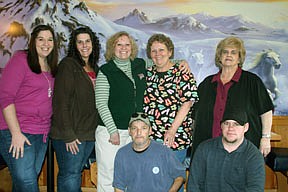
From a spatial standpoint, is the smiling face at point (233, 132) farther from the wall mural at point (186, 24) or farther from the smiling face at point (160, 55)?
the wall mural at point (186, 24)

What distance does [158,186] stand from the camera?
2.47 m

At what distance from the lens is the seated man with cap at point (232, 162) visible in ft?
7.61

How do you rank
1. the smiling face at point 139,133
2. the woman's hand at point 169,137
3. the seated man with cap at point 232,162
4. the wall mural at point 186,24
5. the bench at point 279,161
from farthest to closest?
→ 1. the wall mural at point 186,24
2. the bench at point 279,161
3. the woman's hand at point 169,137
4. the smiling face at point 139,133
5. the seated man with cap at point 232,162

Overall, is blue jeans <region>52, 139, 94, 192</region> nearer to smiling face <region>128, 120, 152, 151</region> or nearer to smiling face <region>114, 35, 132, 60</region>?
smiling face <region>128, 120, 152, 151</region>

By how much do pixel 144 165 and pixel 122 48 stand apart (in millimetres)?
767

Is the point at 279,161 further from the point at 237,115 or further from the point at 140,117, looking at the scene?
the point at 140,117

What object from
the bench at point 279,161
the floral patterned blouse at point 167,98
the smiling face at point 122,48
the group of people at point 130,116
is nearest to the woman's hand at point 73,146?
the group of people at point 130,116

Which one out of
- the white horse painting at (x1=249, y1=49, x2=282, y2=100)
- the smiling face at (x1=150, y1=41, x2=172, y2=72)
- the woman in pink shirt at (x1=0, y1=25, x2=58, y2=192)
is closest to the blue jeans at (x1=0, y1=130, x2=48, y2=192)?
the woman in pink shirt at (x1=0, y1=25, x2=58, y2=192)

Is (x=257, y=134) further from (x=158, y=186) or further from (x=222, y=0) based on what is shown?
(x=222, y=0)

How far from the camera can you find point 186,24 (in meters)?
3.69

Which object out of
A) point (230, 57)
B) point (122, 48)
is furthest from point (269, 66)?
point (122, 48)

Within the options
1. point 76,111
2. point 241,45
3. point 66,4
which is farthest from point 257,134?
point 66,4

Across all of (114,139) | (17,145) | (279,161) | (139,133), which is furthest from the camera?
(279,161)

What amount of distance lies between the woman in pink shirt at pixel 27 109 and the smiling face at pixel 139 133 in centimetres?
54
